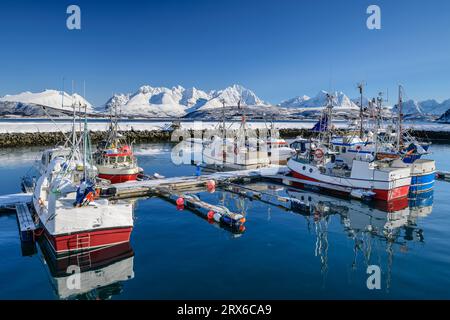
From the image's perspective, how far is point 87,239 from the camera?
1580 centimetres

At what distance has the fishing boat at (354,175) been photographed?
27219mm

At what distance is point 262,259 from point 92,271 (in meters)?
7.80

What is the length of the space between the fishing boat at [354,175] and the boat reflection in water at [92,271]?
19560 mm

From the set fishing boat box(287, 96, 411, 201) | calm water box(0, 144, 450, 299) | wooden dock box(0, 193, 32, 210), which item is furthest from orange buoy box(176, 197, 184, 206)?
fishing boat box(287, 96, 411, 201)

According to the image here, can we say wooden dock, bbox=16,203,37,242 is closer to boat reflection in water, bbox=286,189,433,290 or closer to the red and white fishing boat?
the red and white fishing boat

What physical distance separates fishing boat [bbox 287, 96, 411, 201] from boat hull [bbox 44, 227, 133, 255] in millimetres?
19490

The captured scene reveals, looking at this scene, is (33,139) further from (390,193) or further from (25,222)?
(390,193)

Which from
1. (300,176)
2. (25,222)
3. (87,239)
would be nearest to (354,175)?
(300,176)

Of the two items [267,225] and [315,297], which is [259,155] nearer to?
[267,225]

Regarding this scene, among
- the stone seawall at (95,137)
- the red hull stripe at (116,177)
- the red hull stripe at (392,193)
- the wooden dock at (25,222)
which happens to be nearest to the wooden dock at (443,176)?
the red hull stripe at (392,193)

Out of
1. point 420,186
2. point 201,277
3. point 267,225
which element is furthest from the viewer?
point 420,186
